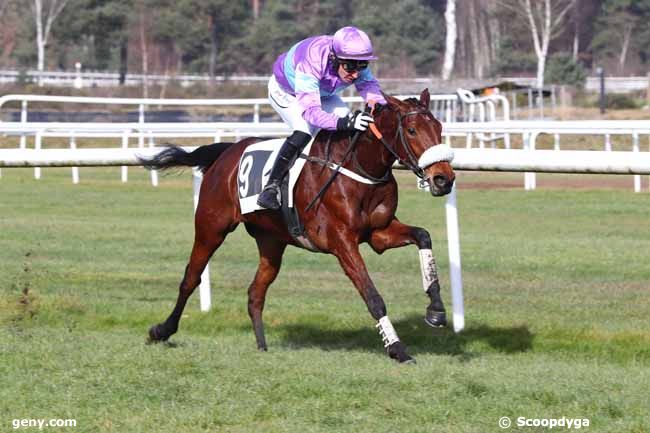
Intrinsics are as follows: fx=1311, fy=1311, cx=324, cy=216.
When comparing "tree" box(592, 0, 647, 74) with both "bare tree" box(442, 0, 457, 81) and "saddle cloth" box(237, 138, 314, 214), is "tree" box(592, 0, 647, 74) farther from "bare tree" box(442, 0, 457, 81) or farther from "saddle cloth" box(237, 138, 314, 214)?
"saddle cloth" box(237, 138, 314, 214)

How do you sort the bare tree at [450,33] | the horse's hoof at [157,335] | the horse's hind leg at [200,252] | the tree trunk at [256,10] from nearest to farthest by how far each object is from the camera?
the horse's hoof at [157,335] → the horse's hind leg at [200,252] → the bare tree at [450,33] → the tree trunk at [256,10]

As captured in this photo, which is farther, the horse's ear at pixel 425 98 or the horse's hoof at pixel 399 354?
the horse's ear at pixel 425 98

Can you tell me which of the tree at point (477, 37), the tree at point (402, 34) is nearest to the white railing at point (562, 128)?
the tree at point (477, 37)

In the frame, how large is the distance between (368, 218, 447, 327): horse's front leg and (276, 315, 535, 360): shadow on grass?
0.67 meters

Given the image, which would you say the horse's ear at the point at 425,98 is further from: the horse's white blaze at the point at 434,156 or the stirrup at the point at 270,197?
the stirrup at the point at 270,197

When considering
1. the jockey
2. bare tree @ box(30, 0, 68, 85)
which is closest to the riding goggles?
the jockey

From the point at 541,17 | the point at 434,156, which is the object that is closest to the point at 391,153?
the point at 434,156

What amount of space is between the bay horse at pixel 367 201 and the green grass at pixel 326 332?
275 millimetres

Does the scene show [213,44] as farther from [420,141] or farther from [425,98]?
[420,141]

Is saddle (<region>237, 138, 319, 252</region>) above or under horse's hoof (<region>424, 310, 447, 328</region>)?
above

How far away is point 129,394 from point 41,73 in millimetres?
44636

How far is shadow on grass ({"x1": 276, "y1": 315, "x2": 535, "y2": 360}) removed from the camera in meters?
6.97

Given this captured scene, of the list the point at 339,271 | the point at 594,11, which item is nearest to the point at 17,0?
the point at 594,11

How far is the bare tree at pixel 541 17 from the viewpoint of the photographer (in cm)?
4681
